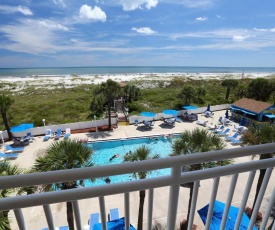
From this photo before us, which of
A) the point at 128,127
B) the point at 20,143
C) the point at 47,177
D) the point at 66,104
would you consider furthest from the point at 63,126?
the point at 47,177

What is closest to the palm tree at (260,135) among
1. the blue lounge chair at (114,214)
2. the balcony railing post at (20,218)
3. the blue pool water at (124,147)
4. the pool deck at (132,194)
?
the pool deck at (132,194)

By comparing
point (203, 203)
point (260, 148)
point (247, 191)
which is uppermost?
point (260, 148)

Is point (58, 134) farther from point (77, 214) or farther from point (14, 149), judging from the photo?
point (77, 214)

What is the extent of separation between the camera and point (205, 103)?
29.7m

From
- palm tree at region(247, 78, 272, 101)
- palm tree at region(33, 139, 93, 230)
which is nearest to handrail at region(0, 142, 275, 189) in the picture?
palm tree at region(33, 139, 93, 230)

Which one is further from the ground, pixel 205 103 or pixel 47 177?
pixel 47 177

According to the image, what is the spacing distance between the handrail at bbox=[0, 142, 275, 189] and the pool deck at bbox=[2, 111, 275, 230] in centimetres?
240

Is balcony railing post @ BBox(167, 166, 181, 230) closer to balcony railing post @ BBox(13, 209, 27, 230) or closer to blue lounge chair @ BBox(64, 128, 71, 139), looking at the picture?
balcony railing post @ BBox(13, 209, 27, 230)

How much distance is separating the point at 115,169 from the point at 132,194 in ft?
27.8

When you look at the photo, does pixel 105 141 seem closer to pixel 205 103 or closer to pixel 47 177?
pixel 47 177

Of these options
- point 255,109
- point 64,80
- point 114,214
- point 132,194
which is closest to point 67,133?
point 132,194

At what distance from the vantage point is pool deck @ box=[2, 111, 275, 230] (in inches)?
246

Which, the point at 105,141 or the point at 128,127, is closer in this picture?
the point at 105,141

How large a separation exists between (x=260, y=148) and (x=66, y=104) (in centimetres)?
2872
